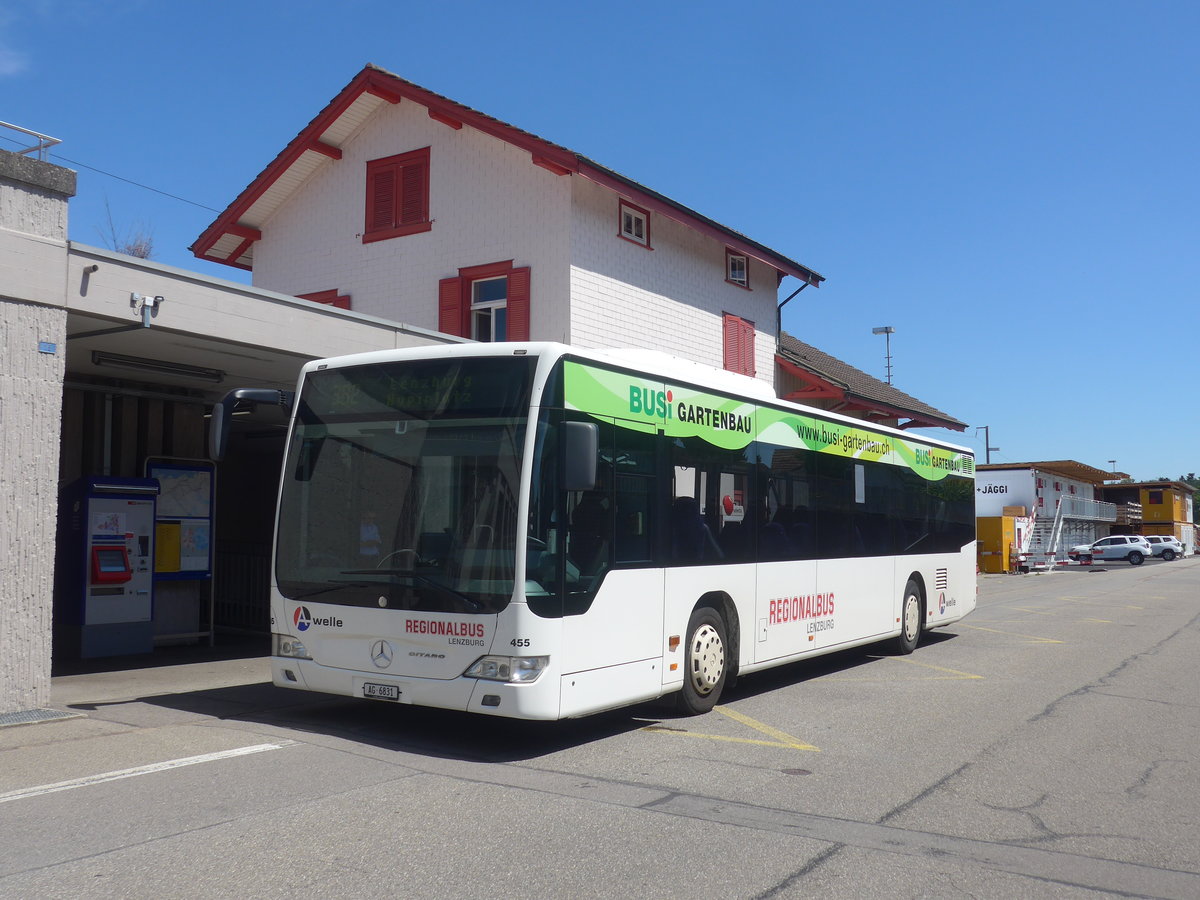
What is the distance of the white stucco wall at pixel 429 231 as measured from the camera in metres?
19.4

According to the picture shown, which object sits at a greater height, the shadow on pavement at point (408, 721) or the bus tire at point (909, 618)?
the bus tire at point (909, 618)

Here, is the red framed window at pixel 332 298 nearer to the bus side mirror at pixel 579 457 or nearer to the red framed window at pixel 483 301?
the red framed window at pixel 483 301

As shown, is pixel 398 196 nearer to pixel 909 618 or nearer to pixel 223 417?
pixel 909 618

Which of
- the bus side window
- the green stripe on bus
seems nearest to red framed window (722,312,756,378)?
the green stripe on bus

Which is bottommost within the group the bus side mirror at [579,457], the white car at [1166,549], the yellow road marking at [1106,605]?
the yellow road marking at [1106,605]

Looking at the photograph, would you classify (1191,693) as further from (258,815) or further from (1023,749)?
(258,815)

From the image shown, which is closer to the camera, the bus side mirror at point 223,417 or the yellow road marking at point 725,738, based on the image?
the yellow road marking at point 725,738

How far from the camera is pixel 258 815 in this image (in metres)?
5.91

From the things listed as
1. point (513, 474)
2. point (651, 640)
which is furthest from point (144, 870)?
point (651, 640)

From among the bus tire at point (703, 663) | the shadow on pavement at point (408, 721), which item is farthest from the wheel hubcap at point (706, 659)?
the shadow on pavement at point (408, 721)

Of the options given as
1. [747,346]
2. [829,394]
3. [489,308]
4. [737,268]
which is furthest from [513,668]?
[829,394]

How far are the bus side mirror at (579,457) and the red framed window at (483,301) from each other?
1218 cm

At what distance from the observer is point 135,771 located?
705cm

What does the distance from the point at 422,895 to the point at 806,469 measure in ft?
25.1
